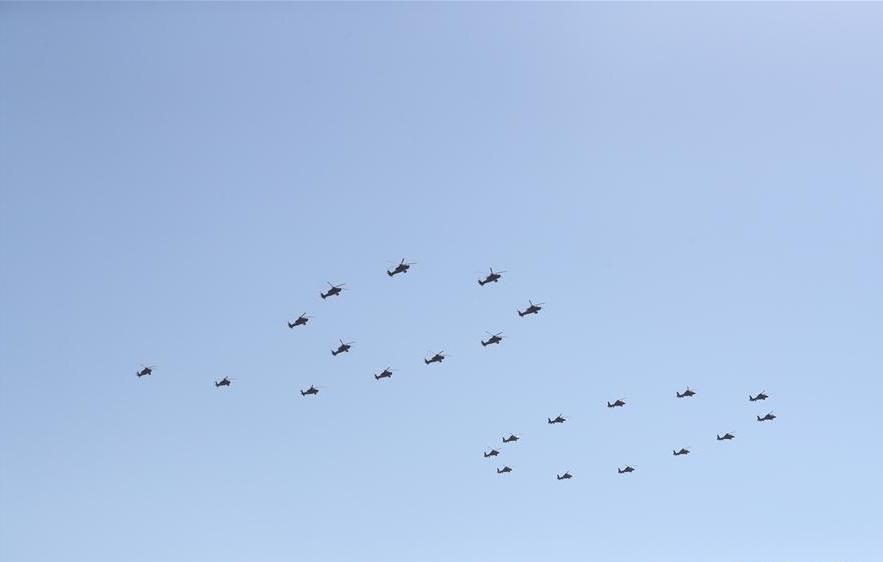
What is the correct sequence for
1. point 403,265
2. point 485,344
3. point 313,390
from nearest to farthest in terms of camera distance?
point 403,265, point 485,344, point 313,390

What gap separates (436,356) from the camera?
190 metres

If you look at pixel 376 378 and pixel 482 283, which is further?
pixel 376 378

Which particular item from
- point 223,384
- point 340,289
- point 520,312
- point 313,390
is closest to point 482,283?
point 520,312

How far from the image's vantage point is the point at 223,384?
191 meters

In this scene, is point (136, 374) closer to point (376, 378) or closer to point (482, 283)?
point (376, 378)

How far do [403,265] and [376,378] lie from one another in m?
28.0

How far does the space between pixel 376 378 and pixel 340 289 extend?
2362cm

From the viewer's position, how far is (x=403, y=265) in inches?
6639

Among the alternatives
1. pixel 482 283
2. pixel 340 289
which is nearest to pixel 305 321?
pixel 340 289

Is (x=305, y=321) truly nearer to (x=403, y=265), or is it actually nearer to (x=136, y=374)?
(x=403, y=265)

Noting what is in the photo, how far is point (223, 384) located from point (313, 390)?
17.0m

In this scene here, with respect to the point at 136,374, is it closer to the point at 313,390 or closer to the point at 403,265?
the point at 313,390

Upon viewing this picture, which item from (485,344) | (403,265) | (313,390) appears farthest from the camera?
(313,390)

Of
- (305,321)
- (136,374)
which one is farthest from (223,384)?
(305,321)
